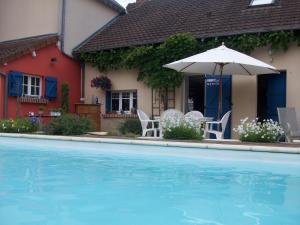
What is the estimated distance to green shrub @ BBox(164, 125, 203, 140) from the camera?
9.16m

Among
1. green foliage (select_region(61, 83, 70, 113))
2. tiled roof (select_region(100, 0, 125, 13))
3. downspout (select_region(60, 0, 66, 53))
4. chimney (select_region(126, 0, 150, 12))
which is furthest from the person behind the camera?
chimney (select_region(126, 0, 150, 12))

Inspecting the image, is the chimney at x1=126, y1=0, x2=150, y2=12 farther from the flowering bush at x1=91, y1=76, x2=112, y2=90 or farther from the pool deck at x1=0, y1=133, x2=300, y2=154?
the pool deck at x1=0, y1=133, x2=300, y2=154

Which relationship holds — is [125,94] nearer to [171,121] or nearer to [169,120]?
[169,120]

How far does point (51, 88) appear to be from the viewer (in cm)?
1496

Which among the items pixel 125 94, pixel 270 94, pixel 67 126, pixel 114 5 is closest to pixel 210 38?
pixel 270 94

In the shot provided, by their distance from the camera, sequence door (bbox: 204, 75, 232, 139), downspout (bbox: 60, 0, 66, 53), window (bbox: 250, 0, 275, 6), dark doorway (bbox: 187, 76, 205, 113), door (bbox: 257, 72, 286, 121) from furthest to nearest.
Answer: downspout (bbox: 60, 0, 66, 53) < dark doorway (bbox: 187, 76, 205, 113) < window (bbox: 250, 0, 275, 6) < door (bbox: 204, 75, 232, 139) < door (bbox: 257, 72, 286, 121)

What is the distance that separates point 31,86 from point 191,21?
6046 mm

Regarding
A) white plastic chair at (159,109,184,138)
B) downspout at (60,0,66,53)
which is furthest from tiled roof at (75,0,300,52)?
white plastic chair at (159,109,184,138)

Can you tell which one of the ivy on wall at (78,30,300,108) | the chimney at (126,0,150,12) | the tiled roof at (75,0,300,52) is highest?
the chimney at (126,0,150,12)

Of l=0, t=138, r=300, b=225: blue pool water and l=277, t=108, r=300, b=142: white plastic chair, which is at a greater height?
l=277, t=108, r=300, b=142: white plastic chair

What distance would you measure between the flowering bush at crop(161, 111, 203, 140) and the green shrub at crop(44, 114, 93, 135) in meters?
2.27

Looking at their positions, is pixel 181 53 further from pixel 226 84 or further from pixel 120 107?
pixel 120 107

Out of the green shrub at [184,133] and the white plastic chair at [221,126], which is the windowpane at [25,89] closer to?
the green shrub at [184,133]

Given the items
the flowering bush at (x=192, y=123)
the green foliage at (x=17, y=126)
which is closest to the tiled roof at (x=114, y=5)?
the green foliage at (x=17, y=126)
